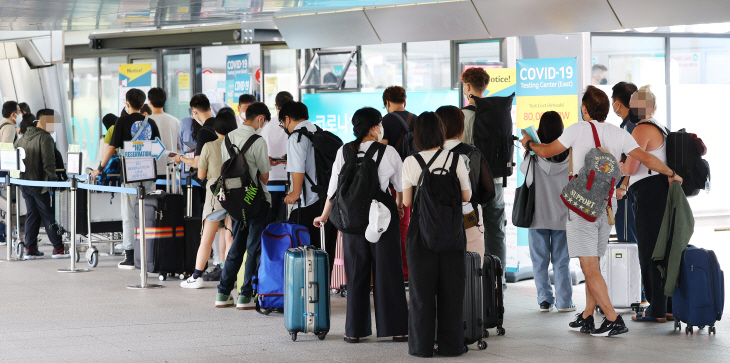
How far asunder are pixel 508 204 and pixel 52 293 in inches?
168

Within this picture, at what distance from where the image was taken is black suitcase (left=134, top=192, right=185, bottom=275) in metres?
8.23

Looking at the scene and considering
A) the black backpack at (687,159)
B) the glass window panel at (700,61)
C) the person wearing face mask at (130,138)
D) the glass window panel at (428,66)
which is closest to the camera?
the black backpack at (687,159)

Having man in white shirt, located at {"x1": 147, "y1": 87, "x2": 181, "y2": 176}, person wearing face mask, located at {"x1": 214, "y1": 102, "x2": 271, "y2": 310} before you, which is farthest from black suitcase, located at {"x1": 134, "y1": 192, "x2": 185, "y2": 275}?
person wearing face mask, located at {"x1": 214, "y1": 102, "x2": 271, "y2": 310}

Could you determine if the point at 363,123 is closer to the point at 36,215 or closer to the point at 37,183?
the point at 37,183

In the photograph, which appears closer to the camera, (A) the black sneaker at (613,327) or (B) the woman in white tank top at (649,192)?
(A) the black sneaker at (613,327)

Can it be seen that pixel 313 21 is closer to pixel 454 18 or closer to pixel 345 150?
pixel 454 18

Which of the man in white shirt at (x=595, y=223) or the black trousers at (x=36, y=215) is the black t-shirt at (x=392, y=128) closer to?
the man in white shirt at (x=595, y=223)

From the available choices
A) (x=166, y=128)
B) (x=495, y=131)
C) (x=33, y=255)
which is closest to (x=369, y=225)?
(x=495, y=131)

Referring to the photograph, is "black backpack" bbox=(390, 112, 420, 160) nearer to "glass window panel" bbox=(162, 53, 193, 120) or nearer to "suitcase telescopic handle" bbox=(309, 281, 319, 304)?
"suitcase telescopic handle" bbox=(309, 281, 319, 304)

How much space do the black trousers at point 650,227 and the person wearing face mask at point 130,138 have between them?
16.0 feet

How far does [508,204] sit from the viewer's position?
836 centimetres

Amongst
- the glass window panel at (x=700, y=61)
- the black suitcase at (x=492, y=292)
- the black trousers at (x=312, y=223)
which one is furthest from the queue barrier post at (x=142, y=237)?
the glass window panel at (x=700, y=61)

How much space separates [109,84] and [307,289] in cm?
1477

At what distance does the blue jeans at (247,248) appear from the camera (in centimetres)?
679
